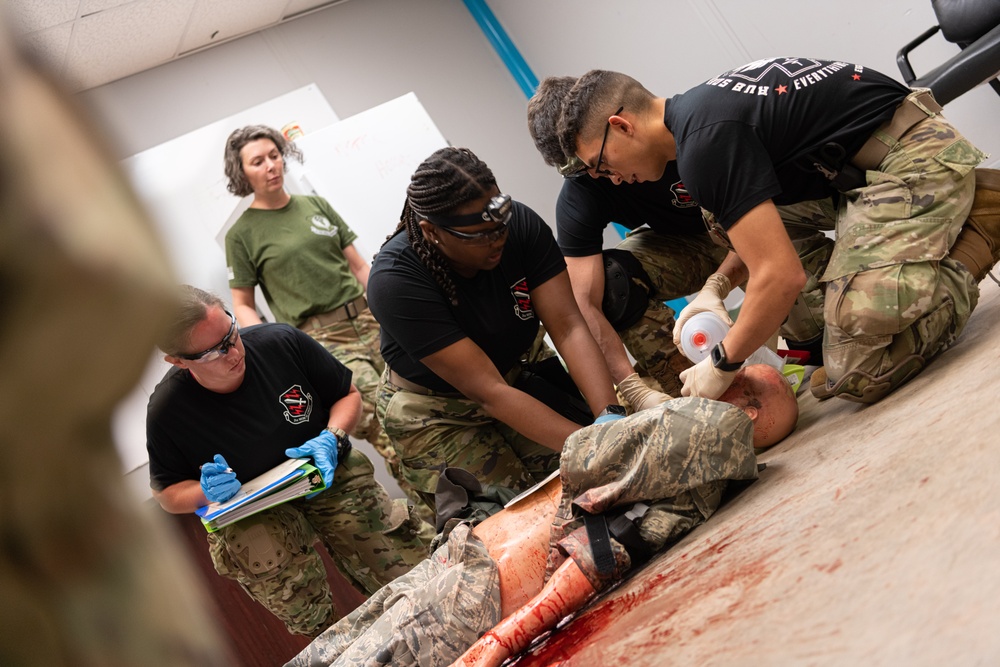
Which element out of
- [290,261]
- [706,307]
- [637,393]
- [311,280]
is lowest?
[637,393]

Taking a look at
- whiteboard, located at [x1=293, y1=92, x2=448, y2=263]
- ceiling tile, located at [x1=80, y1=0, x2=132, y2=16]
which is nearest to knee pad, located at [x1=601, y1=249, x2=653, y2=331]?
whiteboard, located at [x1=293, y1=92, x2=448, y2=263]

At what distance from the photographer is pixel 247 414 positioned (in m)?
Result: 2.85

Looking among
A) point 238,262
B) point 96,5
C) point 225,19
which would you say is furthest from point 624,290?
point 225,19

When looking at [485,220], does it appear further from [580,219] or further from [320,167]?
[320,167]

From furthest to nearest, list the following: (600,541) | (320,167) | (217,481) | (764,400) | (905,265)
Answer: (320,167) → (217,481) → (764,400) → (905,265) → (600,541)

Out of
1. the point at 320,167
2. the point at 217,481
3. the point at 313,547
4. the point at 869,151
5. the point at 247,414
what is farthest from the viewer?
the point at 320,167

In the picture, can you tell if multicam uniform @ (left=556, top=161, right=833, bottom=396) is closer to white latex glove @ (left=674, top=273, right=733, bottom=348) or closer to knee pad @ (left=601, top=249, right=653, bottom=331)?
knee pad @ (left=601, top=249, right=653, bottom=331)

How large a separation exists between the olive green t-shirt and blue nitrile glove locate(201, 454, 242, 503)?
1.40 metres

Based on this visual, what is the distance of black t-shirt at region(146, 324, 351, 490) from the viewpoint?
277 cm

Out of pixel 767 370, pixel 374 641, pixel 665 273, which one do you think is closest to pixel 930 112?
pixel 767 370

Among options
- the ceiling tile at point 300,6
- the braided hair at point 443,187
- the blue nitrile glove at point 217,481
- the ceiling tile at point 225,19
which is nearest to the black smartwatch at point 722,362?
the braided hair at point 443,187

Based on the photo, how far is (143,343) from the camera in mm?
403

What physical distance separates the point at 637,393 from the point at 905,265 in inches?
33.6

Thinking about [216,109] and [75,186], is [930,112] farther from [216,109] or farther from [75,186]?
[216,109]
